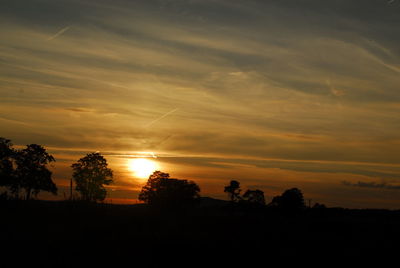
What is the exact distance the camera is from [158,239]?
25.8m

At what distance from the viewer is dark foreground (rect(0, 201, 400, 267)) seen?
21.8 meters

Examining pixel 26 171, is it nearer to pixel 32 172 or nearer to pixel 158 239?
pixel 32 172

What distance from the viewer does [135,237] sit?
26.3 metres

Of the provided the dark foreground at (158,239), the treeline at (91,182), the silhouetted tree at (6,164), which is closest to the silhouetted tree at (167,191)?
the treeline at (91,182)

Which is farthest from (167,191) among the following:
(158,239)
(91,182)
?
(158,239)

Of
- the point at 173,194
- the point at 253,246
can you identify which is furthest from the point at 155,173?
the point at 253,246

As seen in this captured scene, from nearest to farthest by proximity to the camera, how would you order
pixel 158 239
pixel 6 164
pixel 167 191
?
pixel 158 239 → pixel 6 164 → pixel 167 191

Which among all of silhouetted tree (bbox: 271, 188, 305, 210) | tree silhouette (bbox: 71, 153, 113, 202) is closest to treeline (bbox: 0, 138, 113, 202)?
tree silhouette (bbox: 71, 153, 113, 202)

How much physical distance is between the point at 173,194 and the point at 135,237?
6771 centimetres

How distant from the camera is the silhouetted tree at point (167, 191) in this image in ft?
304

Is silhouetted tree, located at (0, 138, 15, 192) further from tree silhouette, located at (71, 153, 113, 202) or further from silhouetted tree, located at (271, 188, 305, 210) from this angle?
silhouetted tree, located at (271, 188, 305, 210)

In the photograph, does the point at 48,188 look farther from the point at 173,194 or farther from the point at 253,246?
the point at 253,246

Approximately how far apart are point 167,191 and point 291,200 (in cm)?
2856

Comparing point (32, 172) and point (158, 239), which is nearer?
point (158, 239)
